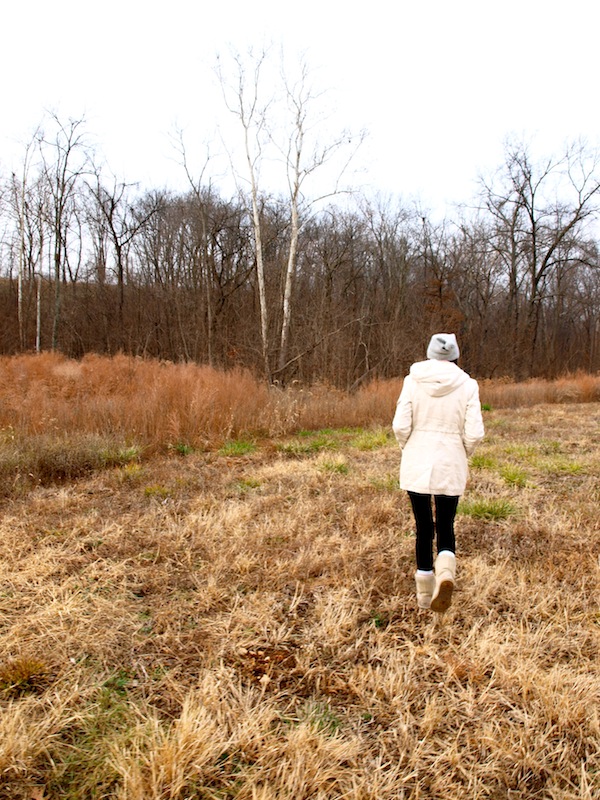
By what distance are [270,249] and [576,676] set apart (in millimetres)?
25704

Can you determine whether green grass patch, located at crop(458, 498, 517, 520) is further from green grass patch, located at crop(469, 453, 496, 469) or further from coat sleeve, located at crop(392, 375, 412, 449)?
coat sleeve, located at crop(392, 375, 412, 449)

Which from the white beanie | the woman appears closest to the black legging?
the woman

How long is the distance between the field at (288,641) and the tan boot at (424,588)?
0.28ft

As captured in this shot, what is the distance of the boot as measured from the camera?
→ 2.84m

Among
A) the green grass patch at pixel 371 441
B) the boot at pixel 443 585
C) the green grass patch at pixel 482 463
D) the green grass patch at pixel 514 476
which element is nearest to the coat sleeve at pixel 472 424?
the boot at pixel 443 585

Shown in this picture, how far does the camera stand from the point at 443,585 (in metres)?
2.84

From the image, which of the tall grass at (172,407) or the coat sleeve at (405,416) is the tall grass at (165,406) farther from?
the coat sleeve at (405,416)

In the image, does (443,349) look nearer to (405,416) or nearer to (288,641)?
(405,416)

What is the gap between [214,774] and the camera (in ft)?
6.27

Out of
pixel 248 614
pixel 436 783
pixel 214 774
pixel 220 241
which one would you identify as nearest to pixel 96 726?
pixel 214 774

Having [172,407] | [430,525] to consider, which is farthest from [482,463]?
[172,407]

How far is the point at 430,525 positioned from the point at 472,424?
2.24ft

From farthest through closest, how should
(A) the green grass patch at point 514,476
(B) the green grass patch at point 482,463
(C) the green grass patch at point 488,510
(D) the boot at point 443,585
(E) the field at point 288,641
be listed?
(B) the green grass patch at point 482,463 < (A) the green grass patch at point 514,476 < (C) the green grass patch at point 488,510 < (D) the boot at point 443,585 < (E) the field at point 288,641

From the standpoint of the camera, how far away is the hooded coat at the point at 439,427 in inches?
118
